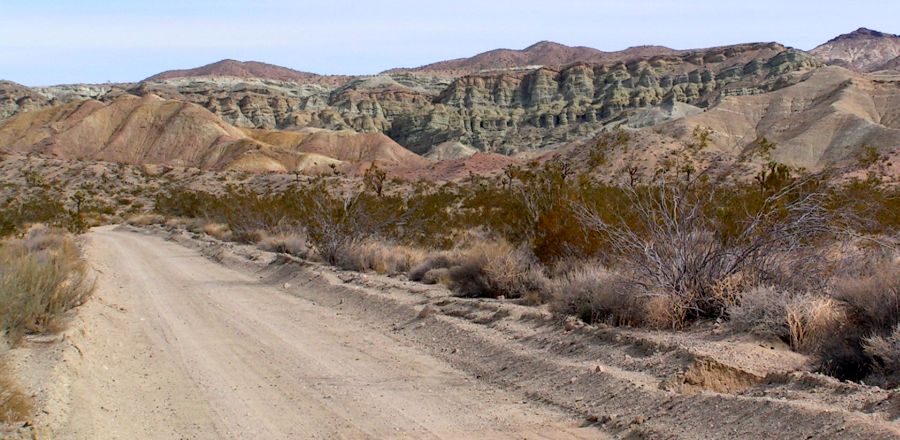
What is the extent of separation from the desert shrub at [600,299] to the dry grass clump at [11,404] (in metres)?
7.06

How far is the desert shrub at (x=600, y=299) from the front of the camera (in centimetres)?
1026

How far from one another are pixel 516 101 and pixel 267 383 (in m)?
160

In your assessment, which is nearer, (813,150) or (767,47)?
(813,150)

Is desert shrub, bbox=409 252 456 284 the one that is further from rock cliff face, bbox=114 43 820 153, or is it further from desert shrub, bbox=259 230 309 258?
rock cliff face, bbox=114 43 820 153

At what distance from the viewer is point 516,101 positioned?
165500 mm

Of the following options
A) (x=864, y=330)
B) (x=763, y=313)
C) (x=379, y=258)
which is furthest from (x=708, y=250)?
(x=379, y=258)

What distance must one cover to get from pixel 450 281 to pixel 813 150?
243 feet

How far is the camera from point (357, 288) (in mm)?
15977

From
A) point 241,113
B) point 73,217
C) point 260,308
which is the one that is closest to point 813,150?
point 73,217

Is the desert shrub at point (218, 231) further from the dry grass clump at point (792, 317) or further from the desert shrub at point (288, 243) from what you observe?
the dry grass clump at point (792, 317)

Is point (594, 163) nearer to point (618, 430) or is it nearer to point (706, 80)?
point (618, 430)

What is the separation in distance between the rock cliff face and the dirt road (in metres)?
124

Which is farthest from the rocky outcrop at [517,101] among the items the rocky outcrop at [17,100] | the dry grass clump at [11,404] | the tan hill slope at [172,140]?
the dry grass clump at [11,404]

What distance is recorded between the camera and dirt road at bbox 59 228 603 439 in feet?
23.7
